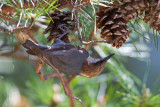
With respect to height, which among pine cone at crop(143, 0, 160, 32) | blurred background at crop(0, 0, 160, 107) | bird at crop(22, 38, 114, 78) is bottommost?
blurred background at crop(0, 0, 160, 107)

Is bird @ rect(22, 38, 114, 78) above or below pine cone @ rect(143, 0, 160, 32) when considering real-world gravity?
below

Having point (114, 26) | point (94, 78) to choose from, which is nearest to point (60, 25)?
point (114, 26)

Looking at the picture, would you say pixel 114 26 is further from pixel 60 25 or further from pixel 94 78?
pixel 94 78

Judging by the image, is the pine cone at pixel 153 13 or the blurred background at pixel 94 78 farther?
the blurred background at pixel 94 78

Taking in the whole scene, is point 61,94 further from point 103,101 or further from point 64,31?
point 64,31

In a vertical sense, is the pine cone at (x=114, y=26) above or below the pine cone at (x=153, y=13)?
below

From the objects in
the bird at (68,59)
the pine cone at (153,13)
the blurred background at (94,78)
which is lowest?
the blurred background at (94,78)
